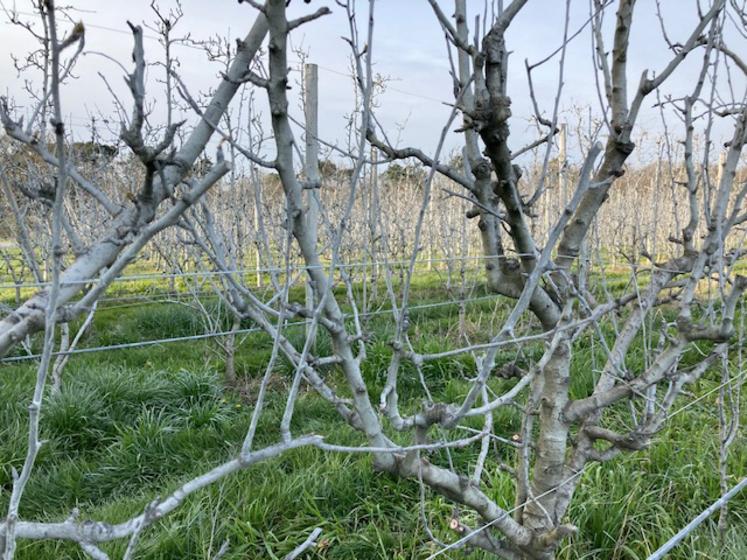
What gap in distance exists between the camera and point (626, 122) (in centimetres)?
133

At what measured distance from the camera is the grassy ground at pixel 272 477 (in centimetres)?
228

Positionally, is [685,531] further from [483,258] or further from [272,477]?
[272,477]

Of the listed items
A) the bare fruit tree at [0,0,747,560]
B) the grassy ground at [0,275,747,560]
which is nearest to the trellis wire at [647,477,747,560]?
the bare fruit tree at [0,0,747,560]

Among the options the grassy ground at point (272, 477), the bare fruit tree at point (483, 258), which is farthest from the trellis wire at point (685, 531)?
the grassy ground at point (272, 477)

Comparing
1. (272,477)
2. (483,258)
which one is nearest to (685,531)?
(483,258)

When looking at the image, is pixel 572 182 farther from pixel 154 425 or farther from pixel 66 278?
pixel 66 278

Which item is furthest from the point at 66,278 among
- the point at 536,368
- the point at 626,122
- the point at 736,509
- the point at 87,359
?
the point at 87,359

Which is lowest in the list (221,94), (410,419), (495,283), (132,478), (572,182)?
(132,478)

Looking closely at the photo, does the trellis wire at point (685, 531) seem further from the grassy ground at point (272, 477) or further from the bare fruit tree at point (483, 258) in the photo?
the grassy ground at point (272, 477)

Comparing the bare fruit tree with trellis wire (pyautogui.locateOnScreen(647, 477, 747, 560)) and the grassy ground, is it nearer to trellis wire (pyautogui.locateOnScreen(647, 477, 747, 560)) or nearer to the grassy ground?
trellis wire (pyautogui.locateOnScreen(647, 477, 747, 560))

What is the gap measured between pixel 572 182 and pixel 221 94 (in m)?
10.4

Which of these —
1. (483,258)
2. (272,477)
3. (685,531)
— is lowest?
(272,477)

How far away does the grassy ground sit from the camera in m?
2.28

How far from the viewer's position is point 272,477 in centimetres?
270
